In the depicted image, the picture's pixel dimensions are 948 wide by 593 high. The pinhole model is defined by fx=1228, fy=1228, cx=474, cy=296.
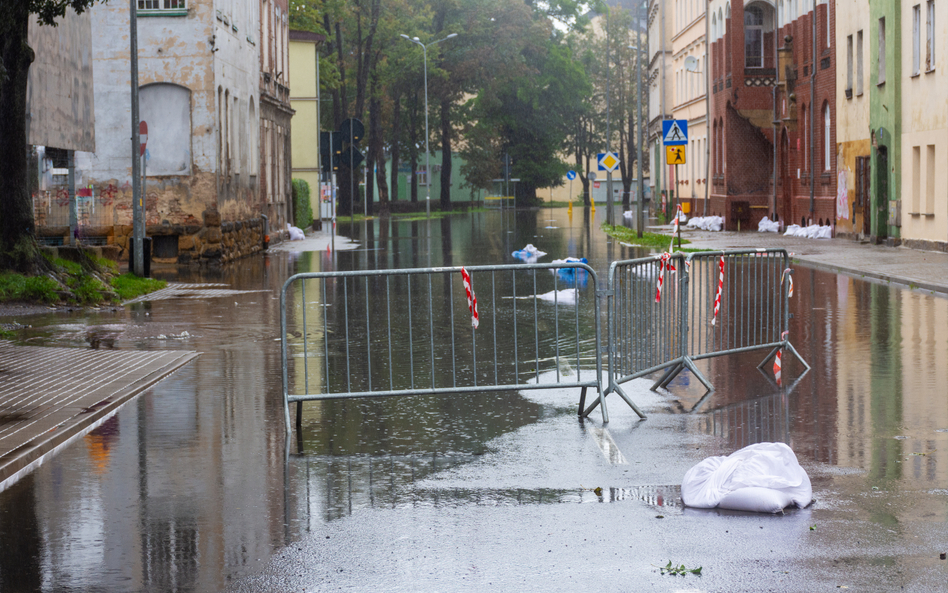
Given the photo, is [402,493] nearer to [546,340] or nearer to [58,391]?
[58,391]

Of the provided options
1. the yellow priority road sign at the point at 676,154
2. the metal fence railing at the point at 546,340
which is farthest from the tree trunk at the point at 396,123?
the metal fence railing at the point at 546,340

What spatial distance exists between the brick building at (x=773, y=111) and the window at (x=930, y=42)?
834 centimetres

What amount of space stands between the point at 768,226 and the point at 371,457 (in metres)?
38.1

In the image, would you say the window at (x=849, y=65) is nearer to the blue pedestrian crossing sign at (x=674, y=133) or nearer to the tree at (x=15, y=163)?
the blue pedestrian crossing sign at (x=674, y=133)

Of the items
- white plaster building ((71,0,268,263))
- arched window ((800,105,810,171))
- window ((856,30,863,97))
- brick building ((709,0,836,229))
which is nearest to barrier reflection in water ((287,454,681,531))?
white plaster building ((71,0,268,263))

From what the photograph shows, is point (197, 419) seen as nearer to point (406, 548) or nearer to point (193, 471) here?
point (193, 471)

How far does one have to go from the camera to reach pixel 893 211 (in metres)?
31.8

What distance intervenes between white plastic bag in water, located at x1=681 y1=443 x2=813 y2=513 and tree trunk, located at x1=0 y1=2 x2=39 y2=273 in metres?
14.4

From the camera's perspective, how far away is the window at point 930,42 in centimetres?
2936

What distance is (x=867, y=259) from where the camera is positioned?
26656 millimetres

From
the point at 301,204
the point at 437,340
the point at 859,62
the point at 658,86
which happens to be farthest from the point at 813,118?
the point at 658,86

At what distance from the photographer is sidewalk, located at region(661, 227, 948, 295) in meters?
21.5

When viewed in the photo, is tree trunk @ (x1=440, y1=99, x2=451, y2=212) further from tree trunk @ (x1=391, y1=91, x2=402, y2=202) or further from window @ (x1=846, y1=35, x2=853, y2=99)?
window @ (x1=846, y1=35, x2=853, y2=99)

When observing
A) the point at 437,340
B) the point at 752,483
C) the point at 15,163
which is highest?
the point at 15,163
